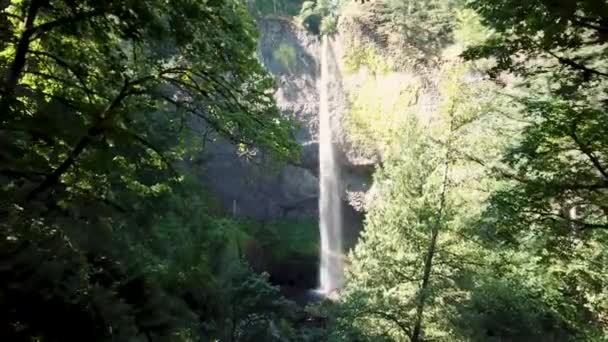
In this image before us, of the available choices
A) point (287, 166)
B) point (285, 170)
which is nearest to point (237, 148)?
point (287, 166)

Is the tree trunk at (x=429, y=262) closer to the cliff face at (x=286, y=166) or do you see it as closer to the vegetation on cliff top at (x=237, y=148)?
the vegetation on cliff top at (x=237, y=148)

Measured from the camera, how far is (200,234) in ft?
56.9

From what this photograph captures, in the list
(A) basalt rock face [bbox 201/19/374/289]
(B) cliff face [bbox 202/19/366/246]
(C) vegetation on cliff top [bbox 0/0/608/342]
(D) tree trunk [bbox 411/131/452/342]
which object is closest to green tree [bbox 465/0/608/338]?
(C) vegetation on cliff top [bbox 0/0/608/342]

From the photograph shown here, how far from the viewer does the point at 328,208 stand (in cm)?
2366

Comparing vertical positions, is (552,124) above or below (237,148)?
below

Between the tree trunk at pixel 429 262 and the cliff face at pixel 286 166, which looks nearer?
the tree trunk at pixel 429 262

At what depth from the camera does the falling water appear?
2333 cm

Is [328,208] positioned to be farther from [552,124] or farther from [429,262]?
[552,124]

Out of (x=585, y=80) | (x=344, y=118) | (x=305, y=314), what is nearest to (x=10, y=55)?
(x=585, y=80)

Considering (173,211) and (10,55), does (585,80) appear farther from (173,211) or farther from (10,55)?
(173,211)

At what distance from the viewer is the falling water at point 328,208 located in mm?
23328

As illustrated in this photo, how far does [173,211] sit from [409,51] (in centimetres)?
1107

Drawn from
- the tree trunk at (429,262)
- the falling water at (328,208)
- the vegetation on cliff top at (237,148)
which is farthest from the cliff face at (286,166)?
the tree trunk at (429,262)

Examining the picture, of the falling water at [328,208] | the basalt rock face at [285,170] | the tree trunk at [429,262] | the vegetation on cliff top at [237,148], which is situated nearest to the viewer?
the vegetation on cliff top at [237,148]
